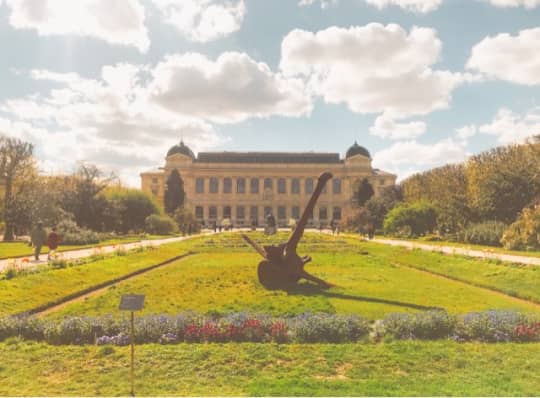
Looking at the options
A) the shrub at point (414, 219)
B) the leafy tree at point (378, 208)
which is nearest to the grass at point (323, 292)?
the shrub at point (414, 219)

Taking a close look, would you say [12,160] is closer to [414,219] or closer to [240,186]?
[414,219]

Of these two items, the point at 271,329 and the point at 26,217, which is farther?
the point at 26,217

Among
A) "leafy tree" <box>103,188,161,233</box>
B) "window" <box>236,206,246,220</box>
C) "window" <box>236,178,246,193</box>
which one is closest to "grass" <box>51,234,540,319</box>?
"leafy tree" <box>103,188,161,233</box>

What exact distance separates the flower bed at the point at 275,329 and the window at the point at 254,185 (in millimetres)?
90131

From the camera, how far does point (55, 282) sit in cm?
1356

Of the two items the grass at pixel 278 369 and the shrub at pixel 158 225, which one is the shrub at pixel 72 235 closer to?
the shrub at pixel 158 225

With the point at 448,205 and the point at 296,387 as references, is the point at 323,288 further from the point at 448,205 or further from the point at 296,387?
the point at 448,205

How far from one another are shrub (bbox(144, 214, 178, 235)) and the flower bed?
3817 centimetres

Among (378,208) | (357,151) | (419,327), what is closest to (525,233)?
(419,327)

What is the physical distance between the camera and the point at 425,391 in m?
5.52

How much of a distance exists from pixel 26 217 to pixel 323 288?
99.7 ft

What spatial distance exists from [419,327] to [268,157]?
93.6m

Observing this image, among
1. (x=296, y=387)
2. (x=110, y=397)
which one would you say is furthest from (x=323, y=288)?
(x=110, y=397)

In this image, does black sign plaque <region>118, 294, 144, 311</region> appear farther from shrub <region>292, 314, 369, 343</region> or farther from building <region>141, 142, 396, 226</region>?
building <region>141, 142, 396, 226</region>
